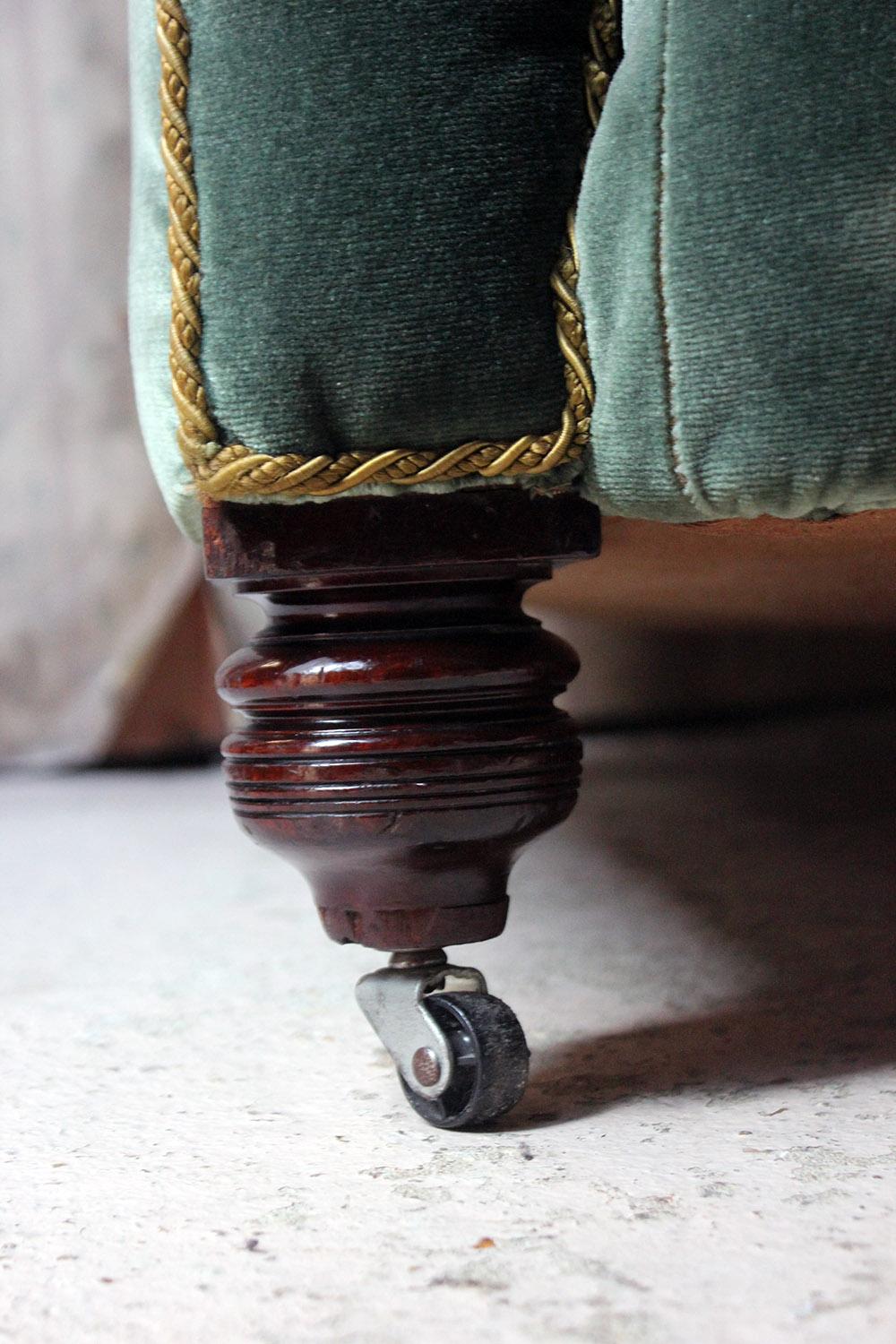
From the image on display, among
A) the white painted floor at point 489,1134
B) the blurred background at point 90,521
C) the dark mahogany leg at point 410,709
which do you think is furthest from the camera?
the blurred background at point 90,521

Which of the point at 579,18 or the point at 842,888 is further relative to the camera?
the point at 842,888

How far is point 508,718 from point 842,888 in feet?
1.59

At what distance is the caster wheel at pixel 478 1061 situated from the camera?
48 centimetres

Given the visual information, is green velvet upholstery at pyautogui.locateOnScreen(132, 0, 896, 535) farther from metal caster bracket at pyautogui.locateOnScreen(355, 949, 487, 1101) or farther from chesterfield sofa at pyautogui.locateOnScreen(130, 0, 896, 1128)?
metal caster bracket at pyautogui.locateOnScreen(355, 949, 487, 1101)

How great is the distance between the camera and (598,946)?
0.78 metres

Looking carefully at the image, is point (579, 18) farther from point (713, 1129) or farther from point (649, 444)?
point (713, 1129)

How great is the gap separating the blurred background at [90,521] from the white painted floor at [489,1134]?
79cm

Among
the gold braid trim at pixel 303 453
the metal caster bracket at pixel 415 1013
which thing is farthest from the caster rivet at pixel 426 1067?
the gold braid trim at pixel 303 453

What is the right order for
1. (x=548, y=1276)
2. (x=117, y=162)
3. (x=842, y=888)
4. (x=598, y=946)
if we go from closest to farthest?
(x=548, y=1276) → (x=598, y=946) → (x=842, y=888) → (x=117, y=162)

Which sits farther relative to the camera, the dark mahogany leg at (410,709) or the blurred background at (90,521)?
the blurred background at (90,521)

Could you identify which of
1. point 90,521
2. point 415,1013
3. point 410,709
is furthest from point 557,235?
point 90,521

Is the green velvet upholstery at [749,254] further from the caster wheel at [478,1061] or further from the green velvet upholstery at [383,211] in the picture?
the caster wheel at [478,1061]

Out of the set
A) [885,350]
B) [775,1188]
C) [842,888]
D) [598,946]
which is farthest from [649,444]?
[842,888]

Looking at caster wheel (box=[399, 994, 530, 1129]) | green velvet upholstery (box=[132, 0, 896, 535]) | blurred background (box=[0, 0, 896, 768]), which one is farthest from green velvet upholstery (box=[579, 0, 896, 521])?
blurred background (box=[0, 0, 896, 768])
